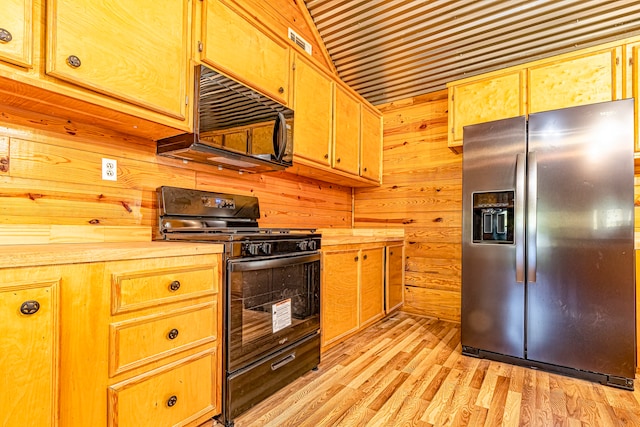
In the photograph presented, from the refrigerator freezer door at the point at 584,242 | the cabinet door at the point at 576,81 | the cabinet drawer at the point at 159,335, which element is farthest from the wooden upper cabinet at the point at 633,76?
the cabinet drawer at the point at 159,335

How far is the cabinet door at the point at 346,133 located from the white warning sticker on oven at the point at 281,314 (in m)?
1.41

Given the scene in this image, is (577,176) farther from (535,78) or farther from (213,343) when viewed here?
(213,343)

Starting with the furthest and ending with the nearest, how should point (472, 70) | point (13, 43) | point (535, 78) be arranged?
point (472, 70)
point (535, 78)
point (13, 43)

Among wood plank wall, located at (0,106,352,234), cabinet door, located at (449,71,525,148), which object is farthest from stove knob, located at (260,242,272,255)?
cabinet door, located at (449,71,525,148)

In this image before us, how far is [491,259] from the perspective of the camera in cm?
244

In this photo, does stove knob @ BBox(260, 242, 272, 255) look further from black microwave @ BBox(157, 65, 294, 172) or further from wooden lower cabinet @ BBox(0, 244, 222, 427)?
black microwave @ BBox(157, 65, 294, 172)

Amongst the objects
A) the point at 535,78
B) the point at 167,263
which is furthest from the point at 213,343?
the point at 535,78

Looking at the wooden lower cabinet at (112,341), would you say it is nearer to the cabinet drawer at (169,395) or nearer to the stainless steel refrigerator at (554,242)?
the cabinet drawer at (169,395)

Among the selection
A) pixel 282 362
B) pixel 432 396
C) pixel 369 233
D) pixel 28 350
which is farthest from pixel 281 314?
pixel 369 233

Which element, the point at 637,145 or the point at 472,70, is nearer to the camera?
the point at 637,145

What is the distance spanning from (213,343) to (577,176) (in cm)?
247

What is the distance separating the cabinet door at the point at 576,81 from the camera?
2.30 metres

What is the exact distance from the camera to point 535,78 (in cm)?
255

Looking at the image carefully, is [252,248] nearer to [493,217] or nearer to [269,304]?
[269,304]
